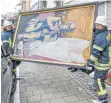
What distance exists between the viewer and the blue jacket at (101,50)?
448cm

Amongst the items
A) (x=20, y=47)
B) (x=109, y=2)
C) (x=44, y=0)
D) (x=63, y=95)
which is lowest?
(x=63, y=95)

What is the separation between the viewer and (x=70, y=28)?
5.19 meters

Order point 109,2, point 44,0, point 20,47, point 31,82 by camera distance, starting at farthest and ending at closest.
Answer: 1. point 44,0
2. point 109,2
3. point 31,82
4. point 20,47

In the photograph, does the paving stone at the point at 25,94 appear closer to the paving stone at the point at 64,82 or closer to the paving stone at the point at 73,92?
the paving stone at the point at 73,92

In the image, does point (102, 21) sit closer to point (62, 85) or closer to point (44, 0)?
point (62, 85)

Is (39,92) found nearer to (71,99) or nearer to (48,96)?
(48,96)

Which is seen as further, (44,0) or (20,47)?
(44,0)

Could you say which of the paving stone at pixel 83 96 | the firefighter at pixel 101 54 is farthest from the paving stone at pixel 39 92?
the firefighter at pixel 101 54

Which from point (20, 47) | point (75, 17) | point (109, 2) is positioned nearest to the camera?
point (75, 17)

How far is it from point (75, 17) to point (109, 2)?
6332 mm

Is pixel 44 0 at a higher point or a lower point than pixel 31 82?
higher

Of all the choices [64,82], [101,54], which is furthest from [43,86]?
[101,54]

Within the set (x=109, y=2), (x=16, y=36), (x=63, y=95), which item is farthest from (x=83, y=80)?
(x=109, y=2)

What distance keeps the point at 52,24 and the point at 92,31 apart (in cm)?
113
